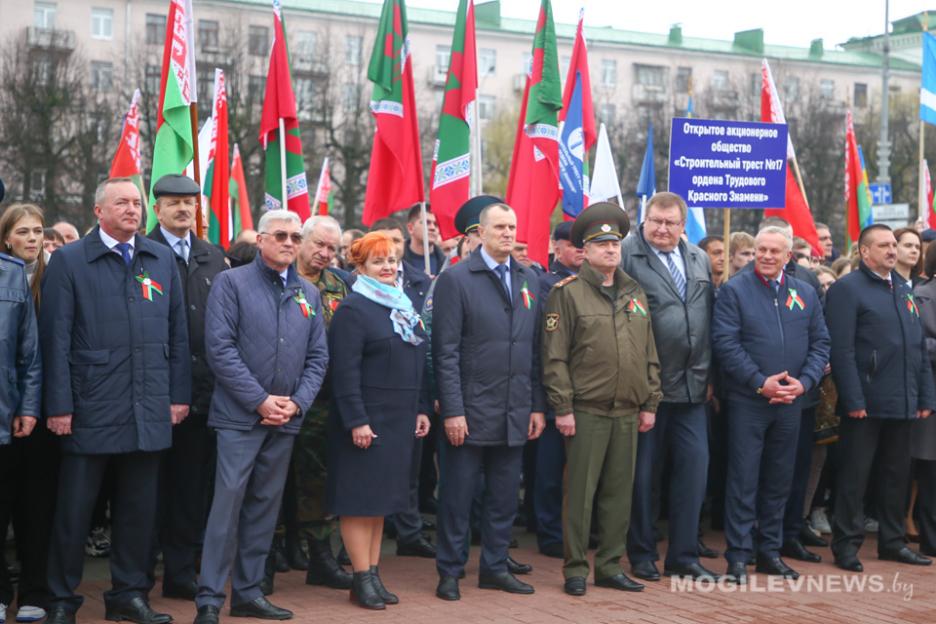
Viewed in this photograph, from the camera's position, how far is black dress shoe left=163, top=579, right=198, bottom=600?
7.26m

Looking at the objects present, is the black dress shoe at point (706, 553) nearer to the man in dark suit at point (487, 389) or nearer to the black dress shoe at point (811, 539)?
the black dress shoe at point (811, 539)

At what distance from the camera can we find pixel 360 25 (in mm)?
58625

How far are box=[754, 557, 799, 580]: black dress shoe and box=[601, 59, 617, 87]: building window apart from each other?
6306cm

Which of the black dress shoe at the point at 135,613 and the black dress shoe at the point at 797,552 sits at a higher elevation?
the black dress shoe at the point at 797,552

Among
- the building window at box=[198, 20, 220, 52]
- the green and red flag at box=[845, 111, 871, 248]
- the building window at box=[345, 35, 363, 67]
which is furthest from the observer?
the building window at box=[345, 35, 363, 67]

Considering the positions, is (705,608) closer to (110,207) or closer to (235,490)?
(235,490)

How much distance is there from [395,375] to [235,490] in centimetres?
111

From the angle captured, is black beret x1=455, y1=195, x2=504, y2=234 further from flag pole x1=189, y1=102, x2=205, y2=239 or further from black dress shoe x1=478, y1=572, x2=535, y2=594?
black dress shoe x1=478, y1=572, x2=535, y2=594

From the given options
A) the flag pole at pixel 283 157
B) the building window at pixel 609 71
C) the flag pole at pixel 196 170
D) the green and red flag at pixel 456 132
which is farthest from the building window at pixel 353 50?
the flag pole at pixel 196 170

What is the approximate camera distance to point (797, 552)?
8773 millimetres

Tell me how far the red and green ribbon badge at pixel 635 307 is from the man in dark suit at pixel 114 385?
8.72 ft

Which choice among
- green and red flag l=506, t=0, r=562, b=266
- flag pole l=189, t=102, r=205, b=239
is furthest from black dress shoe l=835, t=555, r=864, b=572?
flag pole l=189, t=102, r=205, b=239

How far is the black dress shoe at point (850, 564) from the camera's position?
27.4ft

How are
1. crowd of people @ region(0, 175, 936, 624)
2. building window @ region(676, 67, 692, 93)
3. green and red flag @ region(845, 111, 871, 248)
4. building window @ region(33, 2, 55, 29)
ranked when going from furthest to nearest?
1. building window @ region(676, 67, 692, 93)
2. building window @ region(33, 2, 55, 29)
3. green and red flag @ region(845, 111, 871, 248)
4. crowd of people @ region(0, 175, 936, 624)
